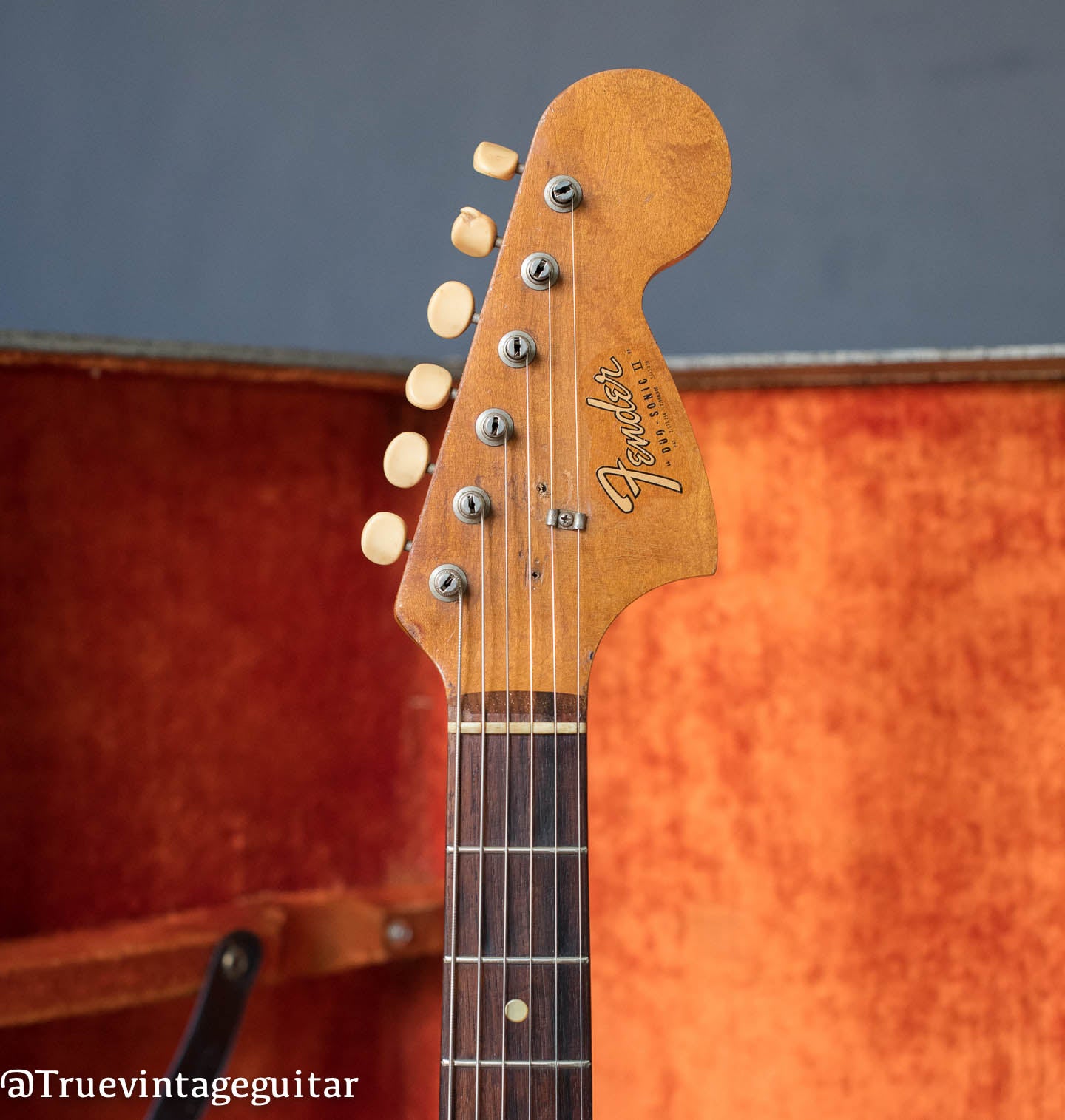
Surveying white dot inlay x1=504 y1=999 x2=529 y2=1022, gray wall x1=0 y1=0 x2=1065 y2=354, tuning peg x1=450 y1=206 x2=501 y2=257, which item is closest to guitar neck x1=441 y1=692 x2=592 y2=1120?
white dot inlay x1=504 y1=999 x2=529 y2=1022

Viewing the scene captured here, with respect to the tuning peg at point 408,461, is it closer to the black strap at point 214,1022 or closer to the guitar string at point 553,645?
the guitar string at point 553,645

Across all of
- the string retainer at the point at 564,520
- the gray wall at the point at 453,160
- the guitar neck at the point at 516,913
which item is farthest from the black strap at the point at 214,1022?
the gray wall at the point at 453,160

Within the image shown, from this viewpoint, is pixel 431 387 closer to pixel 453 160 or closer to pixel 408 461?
pixel 408 461

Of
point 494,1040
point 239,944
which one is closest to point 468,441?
point 494,1040

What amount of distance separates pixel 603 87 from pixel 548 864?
46cm

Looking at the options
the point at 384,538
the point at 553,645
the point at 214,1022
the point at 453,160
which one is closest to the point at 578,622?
the point at 553,645

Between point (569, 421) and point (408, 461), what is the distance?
10 cm

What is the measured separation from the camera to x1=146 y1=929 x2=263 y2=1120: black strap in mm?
721

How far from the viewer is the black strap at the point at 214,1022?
721 millimetres

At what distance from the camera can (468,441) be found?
638mm

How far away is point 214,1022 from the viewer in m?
0.78

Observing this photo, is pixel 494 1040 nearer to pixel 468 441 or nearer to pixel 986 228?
pixel 468 441

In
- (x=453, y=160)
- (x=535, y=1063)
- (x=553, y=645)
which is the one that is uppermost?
(x=453, y=160)

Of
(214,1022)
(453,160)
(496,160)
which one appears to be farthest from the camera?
(453,160)
